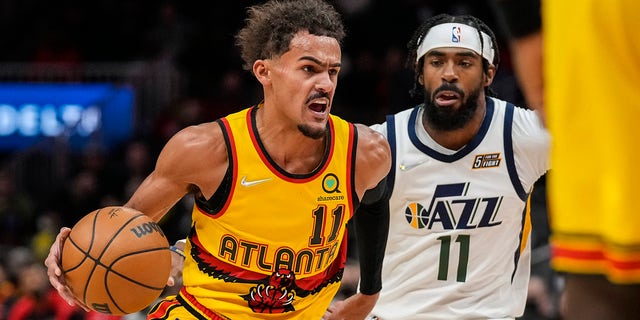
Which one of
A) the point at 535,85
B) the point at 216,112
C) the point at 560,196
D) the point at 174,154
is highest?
the point at 535,85

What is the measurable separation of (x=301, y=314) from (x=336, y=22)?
1.37m

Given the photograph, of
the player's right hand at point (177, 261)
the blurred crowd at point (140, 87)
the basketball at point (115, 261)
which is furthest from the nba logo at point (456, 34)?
the blurred crowd at point (140, 87)

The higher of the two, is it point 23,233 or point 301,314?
point 301,314

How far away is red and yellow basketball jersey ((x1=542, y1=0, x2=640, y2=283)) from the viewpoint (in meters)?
2.25

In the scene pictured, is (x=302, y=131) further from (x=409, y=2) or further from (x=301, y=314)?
(x=409, y=2)

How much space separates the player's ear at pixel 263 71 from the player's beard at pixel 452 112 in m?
0.98

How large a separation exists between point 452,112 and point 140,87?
9.68 meters

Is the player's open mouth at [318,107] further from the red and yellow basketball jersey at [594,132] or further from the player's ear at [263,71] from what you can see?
the red and yellow basketball jersey at [594,132]

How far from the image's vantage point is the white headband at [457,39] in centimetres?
553

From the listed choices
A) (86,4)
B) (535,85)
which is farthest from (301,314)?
(86,4)

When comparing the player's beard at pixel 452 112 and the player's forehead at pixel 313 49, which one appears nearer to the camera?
the player's forehead at pixel 313 49

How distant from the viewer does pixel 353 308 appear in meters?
5.32

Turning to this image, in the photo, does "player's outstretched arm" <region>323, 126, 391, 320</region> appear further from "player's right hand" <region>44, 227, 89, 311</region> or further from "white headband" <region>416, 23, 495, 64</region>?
"player's right hand" <region>44, 227, 89, 311</region>

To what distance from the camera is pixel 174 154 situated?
15.3 feet
